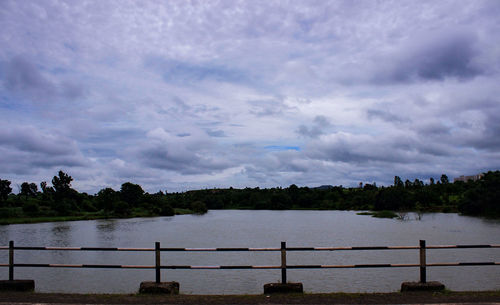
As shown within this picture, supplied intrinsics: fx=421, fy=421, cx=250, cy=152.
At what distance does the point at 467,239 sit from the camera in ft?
162

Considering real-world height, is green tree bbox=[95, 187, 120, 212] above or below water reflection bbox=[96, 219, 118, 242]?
above

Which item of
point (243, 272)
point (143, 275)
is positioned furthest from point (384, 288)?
point (143, 275)

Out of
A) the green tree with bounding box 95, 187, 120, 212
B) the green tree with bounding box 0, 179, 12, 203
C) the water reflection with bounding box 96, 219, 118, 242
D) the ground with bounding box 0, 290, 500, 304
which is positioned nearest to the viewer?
the ground with bounding box 0, 290, 500, 304

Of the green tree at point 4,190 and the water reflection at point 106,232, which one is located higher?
the green tree at point 4,190

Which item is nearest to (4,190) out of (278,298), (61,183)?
(61,183)

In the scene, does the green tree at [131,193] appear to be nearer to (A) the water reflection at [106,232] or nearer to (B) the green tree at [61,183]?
(B) the green tree at [61,183]

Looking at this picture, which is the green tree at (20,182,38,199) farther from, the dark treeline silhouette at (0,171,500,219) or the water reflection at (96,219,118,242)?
the water reflection at (96,219,118,242)

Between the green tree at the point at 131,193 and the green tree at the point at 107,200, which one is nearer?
the green tree at the point at 107,200

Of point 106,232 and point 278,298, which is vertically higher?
point 278,298

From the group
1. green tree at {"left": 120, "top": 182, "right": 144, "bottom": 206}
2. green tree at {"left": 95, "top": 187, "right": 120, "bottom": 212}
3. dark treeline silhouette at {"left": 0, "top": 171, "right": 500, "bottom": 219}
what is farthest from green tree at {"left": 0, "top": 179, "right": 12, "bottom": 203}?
green tree at {"left": 120, "top": 182, "right": 144, "bottom": 206}

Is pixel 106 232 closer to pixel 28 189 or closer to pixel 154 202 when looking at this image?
pixel 154 202

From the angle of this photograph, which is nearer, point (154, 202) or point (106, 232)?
point (106, 232)

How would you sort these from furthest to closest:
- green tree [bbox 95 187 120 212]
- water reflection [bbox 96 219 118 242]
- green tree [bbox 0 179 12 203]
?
green tree [bbox 95 187 120 212], green tree [bbox 0 179 12 203], water reflection [bbox 96 219 118 242]

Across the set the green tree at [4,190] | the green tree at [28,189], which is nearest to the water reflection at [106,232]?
the green tree at [4,190]
